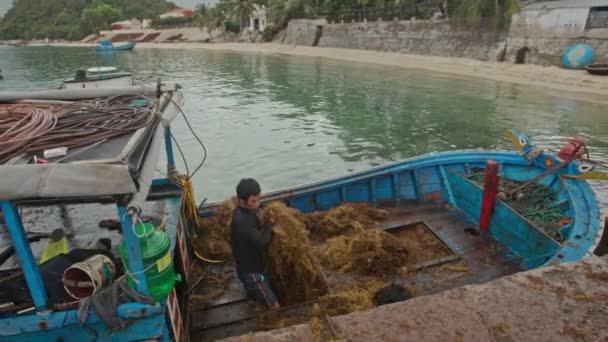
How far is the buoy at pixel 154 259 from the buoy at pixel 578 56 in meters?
30.8

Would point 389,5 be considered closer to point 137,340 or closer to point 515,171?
point 515,171

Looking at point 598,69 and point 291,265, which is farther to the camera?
point 598,69

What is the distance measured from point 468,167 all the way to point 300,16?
57.5m

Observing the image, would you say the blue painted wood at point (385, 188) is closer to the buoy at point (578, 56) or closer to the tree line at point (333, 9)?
the buoy at point (578, 56)

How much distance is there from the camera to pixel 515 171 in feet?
23.0

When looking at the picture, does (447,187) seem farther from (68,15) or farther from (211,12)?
(68,15)

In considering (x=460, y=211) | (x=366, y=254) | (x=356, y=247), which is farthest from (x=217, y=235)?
(x=460, y=211)

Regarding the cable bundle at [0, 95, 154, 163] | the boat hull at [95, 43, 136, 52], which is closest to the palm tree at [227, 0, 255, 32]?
the boat hull at [95, 43, 136, 52]

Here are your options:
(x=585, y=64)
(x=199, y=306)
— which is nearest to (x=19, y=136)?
(x=199, y=306)

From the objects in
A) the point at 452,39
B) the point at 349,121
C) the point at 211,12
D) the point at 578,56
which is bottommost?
the point at 349,121

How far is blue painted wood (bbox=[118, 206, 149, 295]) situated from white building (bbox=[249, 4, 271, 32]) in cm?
7088

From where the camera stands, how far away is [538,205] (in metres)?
6.17

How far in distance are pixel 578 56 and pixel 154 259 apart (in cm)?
3099

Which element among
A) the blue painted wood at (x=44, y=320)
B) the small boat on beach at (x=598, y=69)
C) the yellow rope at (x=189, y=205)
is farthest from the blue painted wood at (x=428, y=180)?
the small boat on beach at (x=598, y=69)
